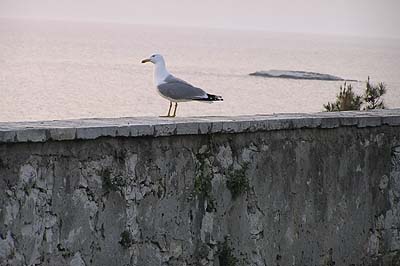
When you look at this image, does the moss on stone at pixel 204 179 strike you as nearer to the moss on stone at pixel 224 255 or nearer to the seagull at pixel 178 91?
the moss on stone at pixel 224 255

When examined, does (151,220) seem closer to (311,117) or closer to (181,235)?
(181,235)

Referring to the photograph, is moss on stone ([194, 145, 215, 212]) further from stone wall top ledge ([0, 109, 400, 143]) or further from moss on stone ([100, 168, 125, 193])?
moss on stone ([100, 168, 125, 193])

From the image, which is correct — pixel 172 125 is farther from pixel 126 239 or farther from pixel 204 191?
pixel 126 239

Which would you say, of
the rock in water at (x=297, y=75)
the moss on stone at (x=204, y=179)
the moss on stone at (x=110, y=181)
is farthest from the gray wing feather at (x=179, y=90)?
the rock in water at (x=297, y=75)

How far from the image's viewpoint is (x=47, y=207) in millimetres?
7121

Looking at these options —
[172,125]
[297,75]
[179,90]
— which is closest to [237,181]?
[172,125]

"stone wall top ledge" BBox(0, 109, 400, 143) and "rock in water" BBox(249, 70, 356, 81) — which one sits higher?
"stone wall top ledge" BBox(0, 109, 400, 143)

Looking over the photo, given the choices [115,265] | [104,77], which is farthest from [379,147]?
[104,77]

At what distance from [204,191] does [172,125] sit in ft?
1.79

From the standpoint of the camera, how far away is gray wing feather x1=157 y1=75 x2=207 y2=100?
377 inches

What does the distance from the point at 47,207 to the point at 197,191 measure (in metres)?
1.28

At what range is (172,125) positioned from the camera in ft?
25.8

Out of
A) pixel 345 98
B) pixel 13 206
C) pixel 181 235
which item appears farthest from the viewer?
pixel 345 98

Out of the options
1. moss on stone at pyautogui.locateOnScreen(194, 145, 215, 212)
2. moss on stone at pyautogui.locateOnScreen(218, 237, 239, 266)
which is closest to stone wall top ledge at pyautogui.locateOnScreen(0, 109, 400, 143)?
moss on stone at pyautogui.locateOnScreen(194, 145, 215, 212)
